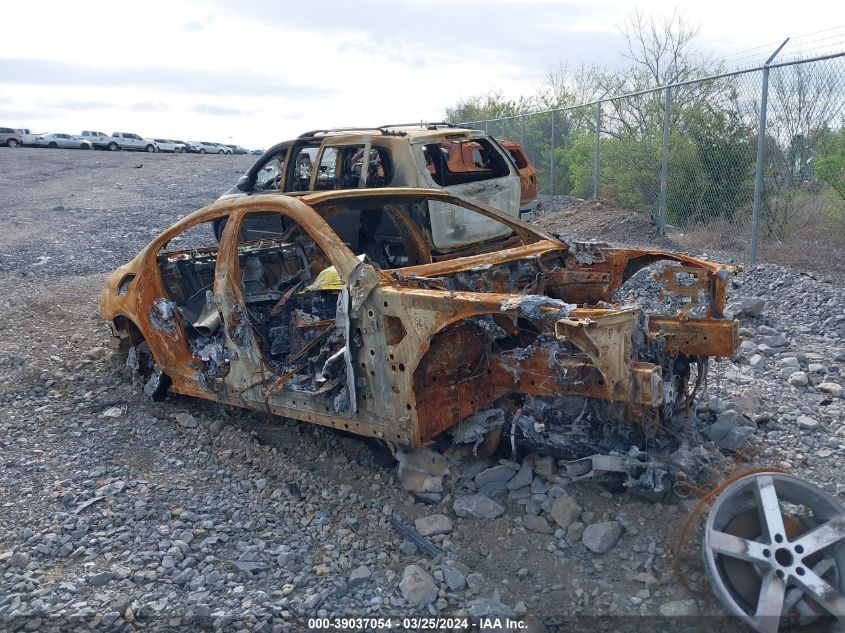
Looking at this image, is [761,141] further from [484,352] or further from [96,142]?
[96,142]

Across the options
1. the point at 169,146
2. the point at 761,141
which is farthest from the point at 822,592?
the point at 169,146

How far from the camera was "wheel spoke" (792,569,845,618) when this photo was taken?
2.79m

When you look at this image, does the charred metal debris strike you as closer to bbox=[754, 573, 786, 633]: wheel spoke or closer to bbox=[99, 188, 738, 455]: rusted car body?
bbox=[99, 188, 738, 455]: rusted car body

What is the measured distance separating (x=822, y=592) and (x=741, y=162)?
843 cm

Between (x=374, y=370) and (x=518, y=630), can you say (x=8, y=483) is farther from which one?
(x=518, y=630)

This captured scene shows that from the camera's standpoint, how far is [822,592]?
281cm

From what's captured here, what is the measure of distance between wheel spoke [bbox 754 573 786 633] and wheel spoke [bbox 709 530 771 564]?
88 mm

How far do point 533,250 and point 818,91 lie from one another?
5291 mm

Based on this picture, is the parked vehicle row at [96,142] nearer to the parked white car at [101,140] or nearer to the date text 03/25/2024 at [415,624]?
the parked white car at [101,140]

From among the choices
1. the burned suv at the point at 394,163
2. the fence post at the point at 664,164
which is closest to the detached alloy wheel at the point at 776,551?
the burned suv at the point at 394,163

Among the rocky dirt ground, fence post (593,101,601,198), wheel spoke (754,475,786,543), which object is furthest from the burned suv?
wheel spoke (754,475,786,543)

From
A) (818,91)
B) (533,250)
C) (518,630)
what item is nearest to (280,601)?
(518,630)

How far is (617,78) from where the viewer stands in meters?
20.5

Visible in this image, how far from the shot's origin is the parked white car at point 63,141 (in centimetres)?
3681
